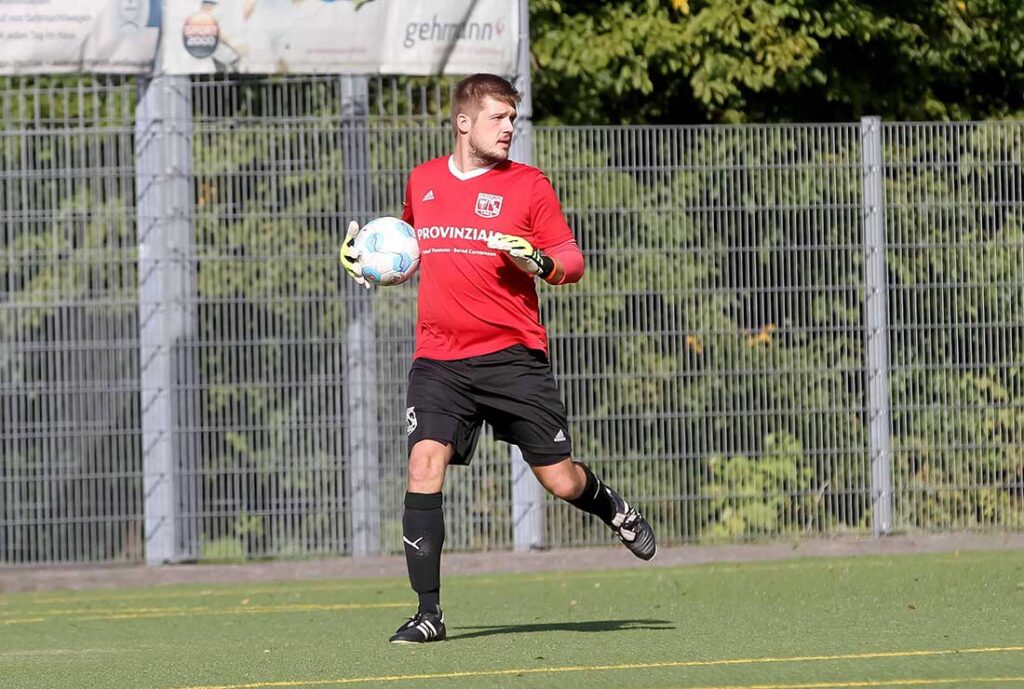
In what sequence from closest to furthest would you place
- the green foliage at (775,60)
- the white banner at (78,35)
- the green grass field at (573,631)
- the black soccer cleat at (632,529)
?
the green grass field at (573,631) < the black soccer cleat at (632,529) < the white banner at (78,35) < the green foliage at (775,60)

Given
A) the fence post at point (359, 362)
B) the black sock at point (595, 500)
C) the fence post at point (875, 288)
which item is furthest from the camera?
the fence post at point (875, 288)

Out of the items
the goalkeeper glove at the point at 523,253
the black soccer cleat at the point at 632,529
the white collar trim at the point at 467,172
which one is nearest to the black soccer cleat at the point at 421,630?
the black soccer cleat at the point at 632,529

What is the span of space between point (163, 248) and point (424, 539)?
4.96 metres

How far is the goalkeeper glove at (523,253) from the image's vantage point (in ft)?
21.8

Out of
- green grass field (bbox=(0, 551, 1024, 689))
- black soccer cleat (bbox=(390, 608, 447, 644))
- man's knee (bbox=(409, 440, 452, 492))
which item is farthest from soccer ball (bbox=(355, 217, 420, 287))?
green grass field (bbox=(0, 551, 1024, 689))

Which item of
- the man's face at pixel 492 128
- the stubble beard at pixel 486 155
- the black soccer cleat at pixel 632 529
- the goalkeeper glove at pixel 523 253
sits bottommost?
the black soccer cleat at pixel 632 529

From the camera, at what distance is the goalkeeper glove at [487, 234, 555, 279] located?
666 centimetres

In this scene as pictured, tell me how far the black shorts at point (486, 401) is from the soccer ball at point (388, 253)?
1.13 ft

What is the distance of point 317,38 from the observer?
1143 cm

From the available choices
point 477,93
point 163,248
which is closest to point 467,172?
point 477,93

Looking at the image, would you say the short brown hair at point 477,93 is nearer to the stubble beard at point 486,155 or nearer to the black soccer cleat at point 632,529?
the stubble beard at point 486,155

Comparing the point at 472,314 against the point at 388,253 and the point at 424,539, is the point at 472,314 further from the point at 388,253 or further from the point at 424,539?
the point at 424,539

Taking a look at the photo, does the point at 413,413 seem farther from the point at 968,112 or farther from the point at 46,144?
the point at 968,112

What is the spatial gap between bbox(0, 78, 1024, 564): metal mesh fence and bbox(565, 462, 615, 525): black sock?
419cm
